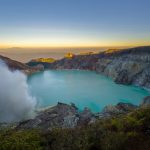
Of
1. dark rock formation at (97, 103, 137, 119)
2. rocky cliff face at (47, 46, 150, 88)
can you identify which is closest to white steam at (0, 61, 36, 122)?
dark rock formation at (97, 103, 137, 119)

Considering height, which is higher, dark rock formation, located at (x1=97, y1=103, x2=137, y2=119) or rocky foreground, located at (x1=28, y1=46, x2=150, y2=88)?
dark rock formation, located at (x1=97, y1=103, x2=137, y2=119)

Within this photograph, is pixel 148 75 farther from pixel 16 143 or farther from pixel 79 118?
pixel 16 143

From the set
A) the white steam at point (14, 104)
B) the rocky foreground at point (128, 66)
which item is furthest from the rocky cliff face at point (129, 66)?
the white steam at point (14, 104)

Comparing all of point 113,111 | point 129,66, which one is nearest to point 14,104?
point 113,111

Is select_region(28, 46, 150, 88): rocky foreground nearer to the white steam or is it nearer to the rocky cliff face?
the rocky cliff face

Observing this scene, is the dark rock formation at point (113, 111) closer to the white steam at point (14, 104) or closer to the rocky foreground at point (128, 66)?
the white steam at point (14, 104)

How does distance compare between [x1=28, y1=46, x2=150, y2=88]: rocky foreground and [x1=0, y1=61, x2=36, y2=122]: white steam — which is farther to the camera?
[x1=28, y1=46, x2=150, y2=88]: rocky foreground

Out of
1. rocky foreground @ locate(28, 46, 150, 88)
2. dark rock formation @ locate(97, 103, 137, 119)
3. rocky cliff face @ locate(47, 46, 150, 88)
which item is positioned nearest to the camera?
dark rock formation @ locate(97, 103, 137, 119)

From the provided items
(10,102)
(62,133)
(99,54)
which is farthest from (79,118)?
(99,54)

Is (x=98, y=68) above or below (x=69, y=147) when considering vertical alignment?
below

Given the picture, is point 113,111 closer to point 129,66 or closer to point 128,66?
point 129,66

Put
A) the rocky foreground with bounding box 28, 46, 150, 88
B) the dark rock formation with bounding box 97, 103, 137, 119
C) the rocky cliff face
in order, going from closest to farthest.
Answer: the dark rock formation with bounding box 97, 103, 137, 119 < the rocky cliff face < the rocky foreground with bounding box 28, 46, 150, 88
